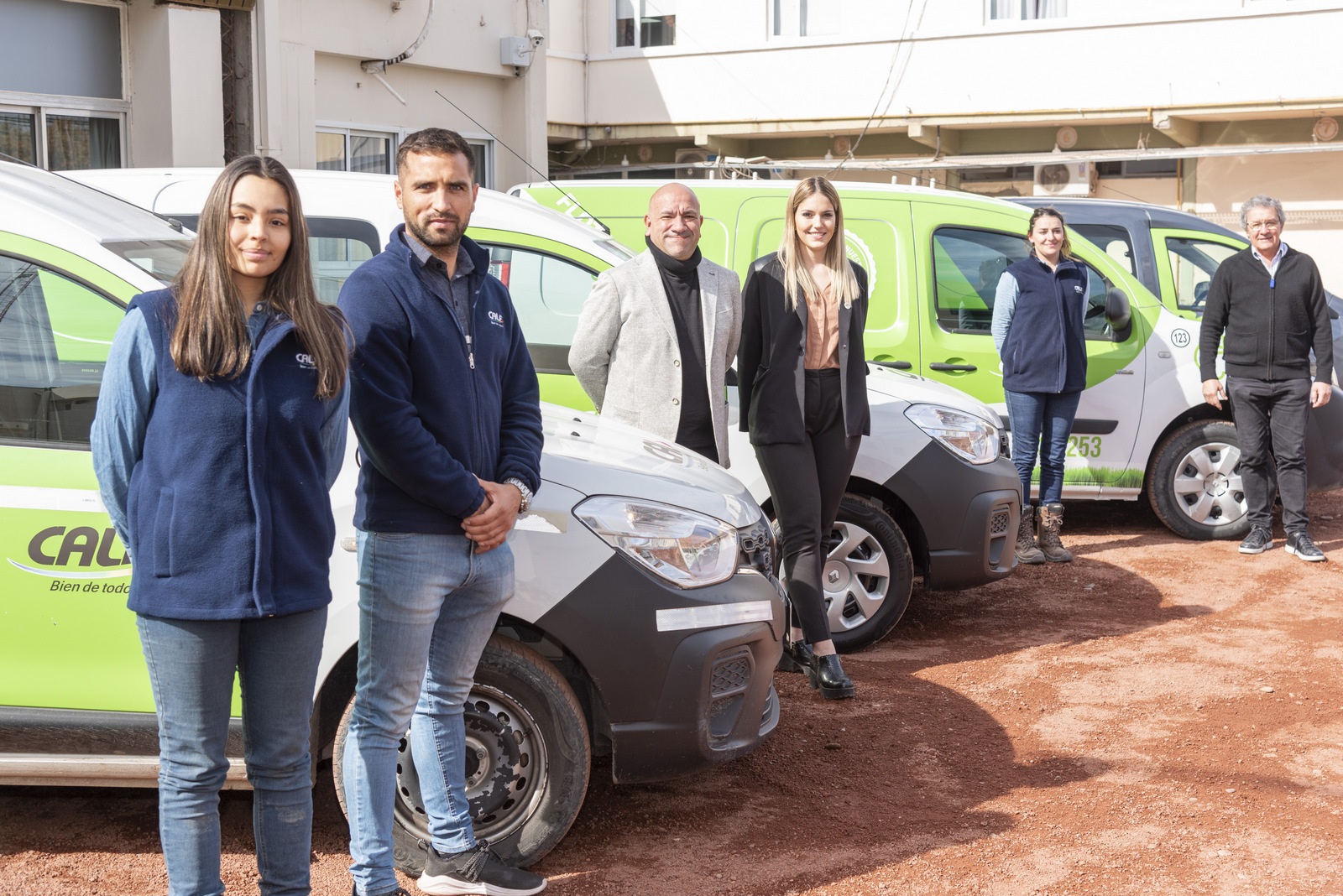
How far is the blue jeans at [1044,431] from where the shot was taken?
7.44 m

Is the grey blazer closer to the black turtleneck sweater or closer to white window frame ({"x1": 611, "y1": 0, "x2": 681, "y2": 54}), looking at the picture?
the black turtleneck sweater

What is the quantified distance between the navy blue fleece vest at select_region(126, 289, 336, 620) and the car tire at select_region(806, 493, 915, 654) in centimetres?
338

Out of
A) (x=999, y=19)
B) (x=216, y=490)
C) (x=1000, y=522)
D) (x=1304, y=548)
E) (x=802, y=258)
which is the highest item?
(x=999, y=19)

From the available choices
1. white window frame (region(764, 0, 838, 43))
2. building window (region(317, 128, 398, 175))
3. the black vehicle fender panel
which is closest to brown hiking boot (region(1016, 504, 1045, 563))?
the black vehicle fender panel

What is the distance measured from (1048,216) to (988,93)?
12.5 m

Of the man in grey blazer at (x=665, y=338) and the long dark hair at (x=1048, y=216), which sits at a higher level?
the long dark hair at (x=1048, y=216)

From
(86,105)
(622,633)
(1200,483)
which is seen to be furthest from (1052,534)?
(86,105)

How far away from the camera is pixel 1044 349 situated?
7.25m

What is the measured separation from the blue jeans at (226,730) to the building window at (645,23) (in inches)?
784

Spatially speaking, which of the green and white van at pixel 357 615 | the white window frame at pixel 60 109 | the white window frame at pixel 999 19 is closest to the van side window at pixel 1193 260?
the green and white van at pixel 357 615

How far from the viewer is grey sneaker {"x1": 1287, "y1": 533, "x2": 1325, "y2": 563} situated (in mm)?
7620

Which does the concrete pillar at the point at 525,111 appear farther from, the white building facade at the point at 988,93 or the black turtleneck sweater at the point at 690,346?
the black turtleneck sweater at the point at 690,346

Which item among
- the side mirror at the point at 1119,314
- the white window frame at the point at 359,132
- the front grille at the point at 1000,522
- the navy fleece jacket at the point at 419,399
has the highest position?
the white window frame at the point at 359,132

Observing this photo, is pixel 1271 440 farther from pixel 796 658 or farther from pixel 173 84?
pixel 173 84
